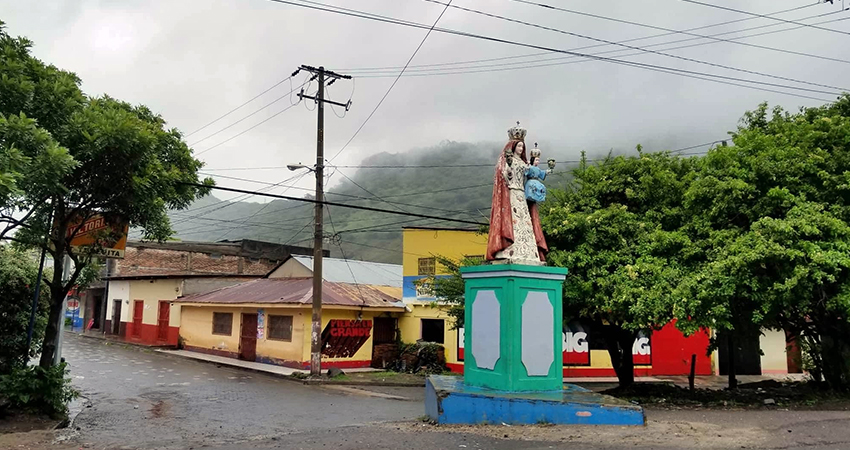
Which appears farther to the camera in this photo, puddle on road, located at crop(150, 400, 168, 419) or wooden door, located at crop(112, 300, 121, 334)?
wooden door, located at crop(112, 300, 121, 334)

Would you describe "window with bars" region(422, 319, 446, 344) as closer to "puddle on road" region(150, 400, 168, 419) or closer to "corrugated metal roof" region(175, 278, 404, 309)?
"corrugated metal roof" region(175, 278, 404, 309)

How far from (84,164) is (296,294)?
48.1ft

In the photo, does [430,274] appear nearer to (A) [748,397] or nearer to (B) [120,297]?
(A) [748,397]

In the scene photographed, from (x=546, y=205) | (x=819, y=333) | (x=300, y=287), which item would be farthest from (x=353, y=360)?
(x=819, y=333)

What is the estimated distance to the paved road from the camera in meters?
7.15

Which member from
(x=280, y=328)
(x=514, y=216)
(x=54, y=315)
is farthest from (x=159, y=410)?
(x=280, y=328)

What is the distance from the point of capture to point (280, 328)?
23.5 metres

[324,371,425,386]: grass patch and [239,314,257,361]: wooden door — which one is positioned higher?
[239,314,257,361]: wooden door

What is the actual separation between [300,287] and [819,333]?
59.8 ft

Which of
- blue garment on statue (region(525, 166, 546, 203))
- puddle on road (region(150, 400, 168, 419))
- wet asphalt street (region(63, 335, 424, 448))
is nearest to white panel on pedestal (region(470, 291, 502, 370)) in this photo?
blue garment on statue (region(525, 166, 546, 203))

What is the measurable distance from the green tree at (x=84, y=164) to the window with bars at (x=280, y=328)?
39.9 ft

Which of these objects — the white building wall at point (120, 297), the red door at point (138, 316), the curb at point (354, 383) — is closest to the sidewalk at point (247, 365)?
the curb at point (354, 383)

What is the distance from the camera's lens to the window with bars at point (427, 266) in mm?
23500

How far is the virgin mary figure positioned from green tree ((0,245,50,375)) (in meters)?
8.34
